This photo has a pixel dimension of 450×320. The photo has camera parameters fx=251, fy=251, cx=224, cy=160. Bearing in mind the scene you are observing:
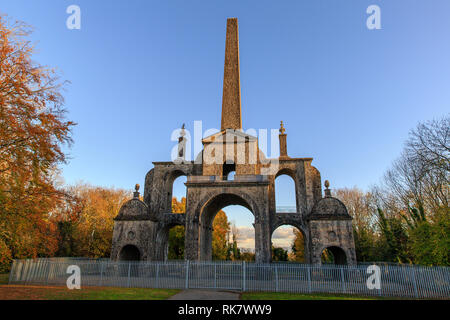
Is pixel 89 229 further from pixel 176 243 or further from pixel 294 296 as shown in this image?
pixel 294 296

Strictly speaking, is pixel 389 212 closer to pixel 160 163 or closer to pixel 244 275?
pixel 244 275

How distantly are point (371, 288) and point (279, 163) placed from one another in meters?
15.5

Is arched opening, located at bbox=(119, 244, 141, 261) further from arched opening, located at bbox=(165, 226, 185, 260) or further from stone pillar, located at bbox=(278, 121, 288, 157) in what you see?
stone pillar, located at bbox=(278, 121, 288, 157)

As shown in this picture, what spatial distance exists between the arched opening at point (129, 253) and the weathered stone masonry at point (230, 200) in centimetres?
8

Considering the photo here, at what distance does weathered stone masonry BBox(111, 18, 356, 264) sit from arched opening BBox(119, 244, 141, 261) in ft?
0.25

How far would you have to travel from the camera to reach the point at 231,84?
92.7ft

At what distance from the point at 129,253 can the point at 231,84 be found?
20.4 meters

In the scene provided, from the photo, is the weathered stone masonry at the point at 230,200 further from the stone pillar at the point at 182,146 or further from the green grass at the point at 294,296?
the green grass at the point at 294,296

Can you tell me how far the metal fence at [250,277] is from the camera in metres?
14.4

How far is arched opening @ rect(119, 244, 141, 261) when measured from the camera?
2266cm

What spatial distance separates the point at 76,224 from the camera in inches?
1227
